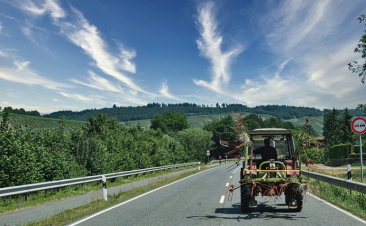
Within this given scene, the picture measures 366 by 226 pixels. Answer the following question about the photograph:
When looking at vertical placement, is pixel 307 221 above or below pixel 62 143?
below

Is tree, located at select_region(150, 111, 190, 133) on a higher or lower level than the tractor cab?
higher

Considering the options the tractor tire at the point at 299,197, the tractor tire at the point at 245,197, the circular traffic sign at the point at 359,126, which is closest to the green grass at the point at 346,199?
the tractor tire at the point at 299,197

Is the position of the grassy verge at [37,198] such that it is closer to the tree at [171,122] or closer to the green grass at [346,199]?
the green grass at [346,199]

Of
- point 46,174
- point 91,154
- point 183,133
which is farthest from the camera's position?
point 183,133

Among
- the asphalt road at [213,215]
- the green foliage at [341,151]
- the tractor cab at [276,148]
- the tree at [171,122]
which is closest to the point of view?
the asphalt road at [213,215]

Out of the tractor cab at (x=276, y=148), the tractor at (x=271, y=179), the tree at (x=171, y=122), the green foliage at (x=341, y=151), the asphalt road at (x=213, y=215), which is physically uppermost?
the tree at (x=171, y=122)

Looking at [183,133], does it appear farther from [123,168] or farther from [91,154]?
[91,154]

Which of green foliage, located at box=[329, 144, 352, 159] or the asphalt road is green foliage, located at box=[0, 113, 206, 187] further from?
green foliage, located at box=[329, 144, 352, 159]

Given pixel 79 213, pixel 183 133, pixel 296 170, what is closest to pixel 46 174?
pixel 79 213

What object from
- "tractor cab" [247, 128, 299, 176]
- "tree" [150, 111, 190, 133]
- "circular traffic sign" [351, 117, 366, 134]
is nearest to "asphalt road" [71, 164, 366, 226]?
"tractor cab" [247, 128, 299, 176]

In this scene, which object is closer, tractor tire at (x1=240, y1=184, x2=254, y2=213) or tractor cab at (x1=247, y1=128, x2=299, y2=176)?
tractor tire at (x1=240, y1=184, x2=254, y2=213)

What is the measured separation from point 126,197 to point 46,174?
17.4ft

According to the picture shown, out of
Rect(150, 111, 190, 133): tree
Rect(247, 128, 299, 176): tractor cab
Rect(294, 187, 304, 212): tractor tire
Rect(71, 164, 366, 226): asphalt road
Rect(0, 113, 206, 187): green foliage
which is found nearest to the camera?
Rect(71, 164, 366, 226): asphalt road

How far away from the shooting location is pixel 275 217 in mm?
7727
